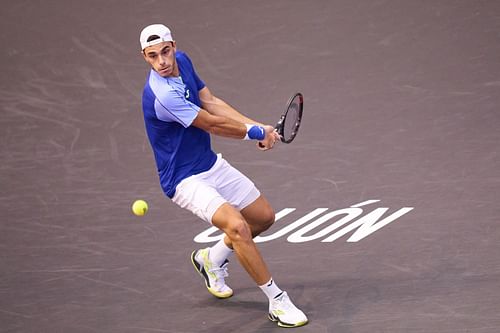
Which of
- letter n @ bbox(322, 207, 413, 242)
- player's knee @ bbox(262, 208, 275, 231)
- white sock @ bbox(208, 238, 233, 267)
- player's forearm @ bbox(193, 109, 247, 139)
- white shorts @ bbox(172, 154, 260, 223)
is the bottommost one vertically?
letter n @ bbox(322, 207, 413, 242)

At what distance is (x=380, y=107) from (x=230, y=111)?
3.59 metres

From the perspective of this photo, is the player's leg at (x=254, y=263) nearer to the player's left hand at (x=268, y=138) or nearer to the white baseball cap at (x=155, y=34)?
the player's left hand at (x=268, y=138)

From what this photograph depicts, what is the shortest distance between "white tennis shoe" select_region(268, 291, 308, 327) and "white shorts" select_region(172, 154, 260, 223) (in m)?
0.76

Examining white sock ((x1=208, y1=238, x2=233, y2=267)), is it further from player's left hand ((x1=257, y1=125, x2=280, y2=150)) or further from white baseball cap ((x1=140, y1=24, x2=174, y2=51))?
white baseball cap ((x1=140, y1=24, x2=174, y2=51))

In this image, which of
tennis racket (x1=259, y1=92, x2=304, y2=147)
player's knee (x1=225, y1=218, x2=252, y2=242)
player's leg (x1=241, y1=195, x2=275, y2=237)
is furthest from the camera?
player's leg (x1=241, y1=195, x2=275, y2=237)

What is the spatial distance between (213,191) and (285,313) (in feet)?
3.39

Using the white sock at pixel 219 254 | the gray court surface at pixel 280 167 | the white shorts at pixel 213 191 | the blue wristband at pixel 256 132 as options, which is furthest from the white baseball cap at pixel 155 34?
the gray court surface at pixel 280 167

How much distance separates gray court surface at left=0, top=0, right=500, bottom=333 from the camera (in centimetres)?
831

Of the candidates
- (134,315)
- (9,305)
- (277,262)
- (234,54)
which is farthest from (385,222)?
(234,54)

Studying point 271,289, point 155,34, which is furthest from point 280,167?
point 155,34

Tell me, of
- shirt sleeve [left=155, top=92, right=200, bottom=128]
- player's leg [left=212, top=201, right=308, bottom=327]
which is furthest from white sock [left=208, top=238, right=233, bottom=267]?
shirt sleeve [left=155, top=92, right=200, bottom=128]

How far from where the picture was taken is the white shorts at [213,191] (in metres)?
7.98

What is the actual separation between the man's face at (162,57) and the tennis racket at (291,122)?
3.03 feet

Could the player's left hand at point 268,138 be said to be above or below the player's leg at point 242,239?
above
